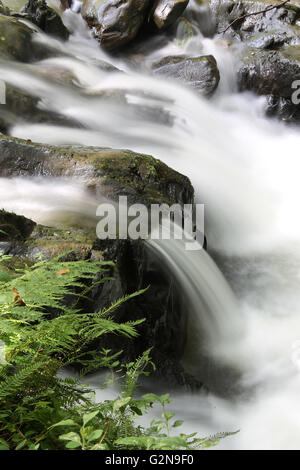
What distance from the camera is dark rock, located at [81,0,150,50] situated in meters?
10.1

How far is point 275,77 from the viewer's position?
9.77 metres

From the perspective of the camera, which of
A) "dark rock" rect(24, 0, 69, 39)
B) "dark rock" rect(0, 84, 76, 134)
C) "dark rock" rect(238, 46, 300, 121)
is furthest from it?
"dark rock" rect(238, 46, 300, 121)

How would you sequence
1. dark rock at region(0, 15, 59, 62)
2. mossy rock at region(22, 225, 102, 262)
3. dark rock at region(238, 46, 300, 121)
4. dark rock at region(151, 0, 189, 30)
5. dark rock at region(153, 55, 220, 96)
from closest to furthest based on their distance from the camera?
mossy rock at region(22, 225, 102, 262), dark rock at region(0, 15, 59, 62), dark rock at region(153, 55, 220, 96), dark rock at region(238, 46, 300, 121), dark rock at region(151, 0, 189, 30)

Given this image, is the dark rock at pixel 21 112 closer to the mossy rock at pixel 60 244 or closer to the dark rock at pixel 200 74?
the mossy rock at pixel 60 244

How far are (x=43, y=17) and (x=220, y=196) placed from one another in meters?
7.18

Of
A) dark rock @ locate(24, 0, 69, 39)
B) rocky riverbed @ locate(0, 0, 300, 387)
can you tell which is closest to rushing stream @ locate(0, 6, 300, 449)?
rocky riverbed @ locate(0, 0, 300, 387)

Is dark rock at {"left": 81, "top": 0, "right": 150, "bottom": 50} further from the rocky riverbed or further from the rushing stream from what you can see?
the rushing stream

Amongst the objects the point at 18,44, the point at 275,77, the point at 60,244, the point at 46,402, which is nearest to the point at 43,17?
the point at 18,44

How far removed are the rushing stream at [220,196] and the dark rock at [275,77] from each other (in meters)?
0.33

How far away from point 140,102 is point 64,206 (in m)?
5.19

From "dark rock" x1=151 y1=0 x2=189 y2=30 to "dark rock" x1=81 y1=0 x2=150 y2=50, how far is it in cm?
39

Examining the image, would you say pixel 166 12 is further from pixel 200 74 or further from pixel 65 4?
pixel 65 4

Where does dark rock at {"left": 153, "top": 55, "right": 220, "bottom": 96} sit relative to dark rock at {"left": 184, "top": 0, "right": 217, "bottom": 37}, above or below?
below
